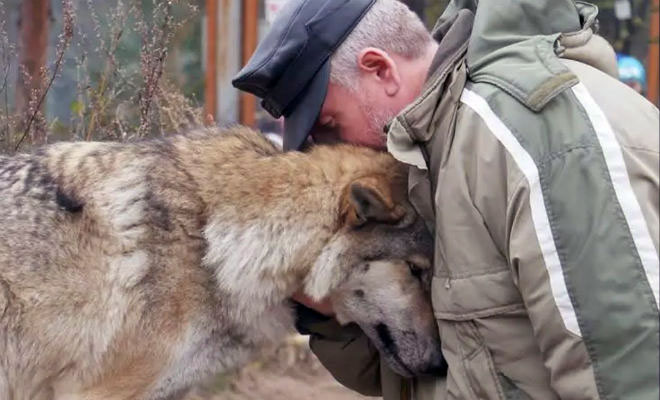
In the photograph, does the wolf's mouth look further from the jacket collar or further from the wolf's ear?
the jacket collar

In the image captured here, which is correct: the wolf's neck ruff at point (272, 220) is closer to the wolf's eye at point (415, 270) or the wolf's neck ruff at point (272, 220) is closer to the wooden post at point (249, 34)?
the wolf's eye at point (415, 270)

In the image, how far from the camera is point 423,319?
10.1 feet

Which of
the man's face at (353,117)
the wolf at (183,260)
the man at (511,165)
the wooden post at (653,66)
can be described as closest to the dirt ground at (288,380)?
the wolf at (183,260)

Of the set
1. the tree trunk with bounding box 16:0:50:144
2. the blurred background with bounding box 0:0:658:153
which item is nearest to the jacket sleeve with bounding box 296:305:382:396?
the blurred background with bounding box 0:0:658:153

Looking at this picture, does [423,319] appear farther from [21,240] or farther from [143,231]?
[21,240]

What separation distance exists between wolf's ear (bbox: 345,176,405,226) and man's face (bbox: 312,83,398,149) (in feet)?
0.53

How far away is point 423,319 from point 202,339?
0.69 m

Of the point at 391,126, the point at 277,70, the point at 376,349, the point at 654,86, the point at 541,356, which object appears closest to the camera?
the point at 541,356

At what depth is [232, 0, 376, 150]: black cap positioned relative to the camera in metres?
3.00

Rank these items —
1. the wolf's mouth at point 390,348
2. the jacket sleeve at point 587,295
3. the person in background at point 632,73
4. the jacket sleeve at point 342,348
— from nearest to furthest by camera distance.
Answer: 1. the jacket sleeve at point 587,295
2. the wolf's mouth at point 390,348
3. the jacket sleeve at point 342,348
4. the person in background at point 632,73

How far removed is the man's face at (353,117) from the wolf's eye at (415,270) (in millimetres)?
407

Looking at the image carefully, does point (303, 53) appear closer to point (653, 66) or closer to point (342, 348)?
point (342, 348)

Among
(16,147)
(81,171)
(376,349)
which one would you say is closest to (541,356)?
(376,349)

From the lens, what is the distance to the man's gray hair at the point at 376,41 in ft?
9.91
